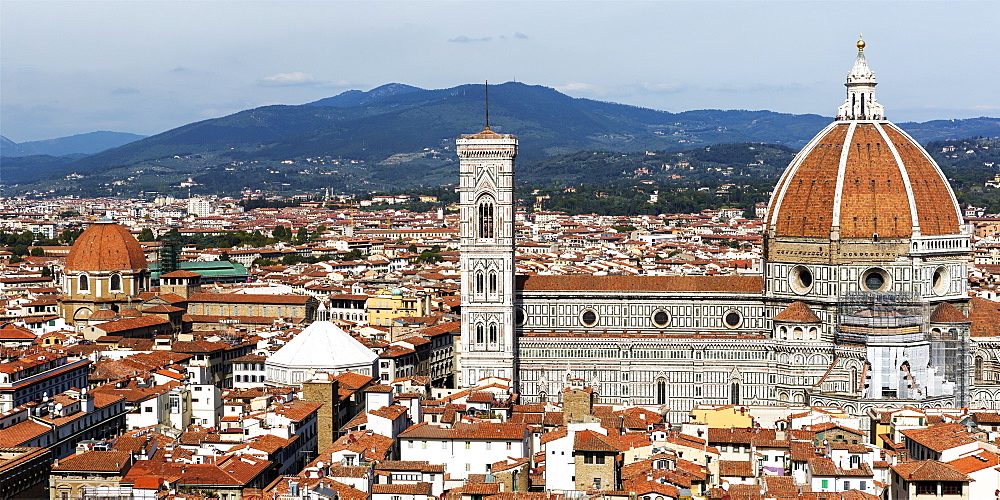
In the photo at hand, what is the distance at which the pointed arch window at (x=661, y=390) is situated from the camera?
60.3 metres

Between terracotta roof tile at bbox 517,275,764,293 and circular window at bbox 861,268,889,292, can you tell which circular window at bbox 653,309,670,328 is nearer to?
terracotta roof tile at bbox 517,275,764,293

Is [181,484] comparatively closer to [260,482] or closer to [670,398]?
[260,482]

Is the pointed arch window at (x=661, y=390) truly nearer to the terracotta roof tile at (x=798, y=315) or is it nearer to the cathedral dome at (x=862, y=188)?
the terracotta roof tile at (x=798, y=315)

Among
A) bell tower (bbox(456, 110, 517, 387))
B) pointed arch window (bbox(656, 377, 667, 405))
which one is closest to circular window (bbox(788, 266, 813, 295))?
pointed arch window (bbox(656, 377, 667, 405))

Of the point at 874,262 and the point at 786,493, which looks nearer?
the point at 786,493

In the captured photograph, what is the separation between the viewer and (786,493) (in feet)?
110

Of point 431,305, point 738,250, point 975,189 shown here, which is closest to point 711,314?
point 431,305

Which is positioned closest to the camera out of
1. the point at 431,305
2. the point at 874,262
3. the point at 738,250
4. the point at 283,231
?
the point at 874,262

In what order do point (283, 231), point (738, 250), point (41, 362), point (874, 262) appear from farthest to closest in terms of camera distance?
point (283, 231) < point (738, 250) < point (874, 262) < point (41, 362)

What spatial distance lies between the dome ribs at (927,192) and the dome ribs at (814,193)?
2.42m

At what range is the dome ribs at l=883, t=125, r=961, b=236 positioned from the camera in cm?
5997

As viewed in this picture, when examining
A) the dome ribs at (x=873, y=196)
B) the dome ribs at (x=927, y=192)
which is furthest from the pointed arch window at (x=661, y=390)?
the dome ribs at (x=927, y=192)

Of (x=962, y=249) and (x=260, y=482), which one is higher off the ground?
(x=962, y=249)

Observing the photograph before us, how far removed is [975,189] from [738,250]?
76.6 m
